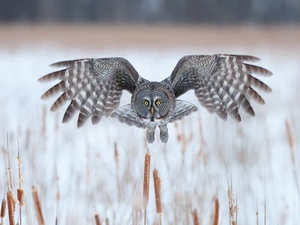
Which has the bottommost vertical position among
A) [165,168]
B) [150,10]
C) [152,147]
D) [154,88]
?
[165,168]

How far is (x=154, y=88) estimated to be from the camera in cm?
185

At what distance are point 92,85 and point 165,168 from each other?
6.29 ft

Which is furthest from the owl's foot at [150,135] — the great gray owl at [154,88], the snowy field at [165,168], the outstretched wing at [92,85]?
the outstretched wing at [92,85]

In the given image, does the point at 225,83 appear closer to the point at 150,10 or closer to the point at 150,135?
the point at 150,135

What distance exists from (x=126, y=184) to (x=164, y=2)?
26196mm

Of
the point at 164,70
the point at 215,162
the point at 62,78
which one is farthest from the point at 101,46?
the point at 62,78

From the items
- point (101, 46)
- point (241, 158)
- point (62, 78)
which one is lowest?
point (241, 158)

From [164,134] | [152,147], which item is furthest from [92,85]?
[152,147]

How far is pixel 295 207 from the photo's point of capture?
3434mm

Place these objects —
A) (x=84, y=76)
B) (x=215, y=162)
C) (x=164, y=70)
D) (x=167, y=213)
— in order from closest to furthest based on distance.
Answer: (x=84, y=76), (x=167, y=213), (x=215, y=162), (x=164, y=70)

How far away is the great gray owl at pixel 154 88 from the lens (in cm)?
183

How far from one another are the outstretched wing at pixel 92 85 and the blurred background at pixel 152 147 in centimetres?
22

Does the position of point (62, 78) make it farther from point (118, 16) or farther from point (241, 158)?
point (118, 16)

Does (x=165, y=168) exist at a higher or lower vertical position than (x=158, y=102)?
lower
